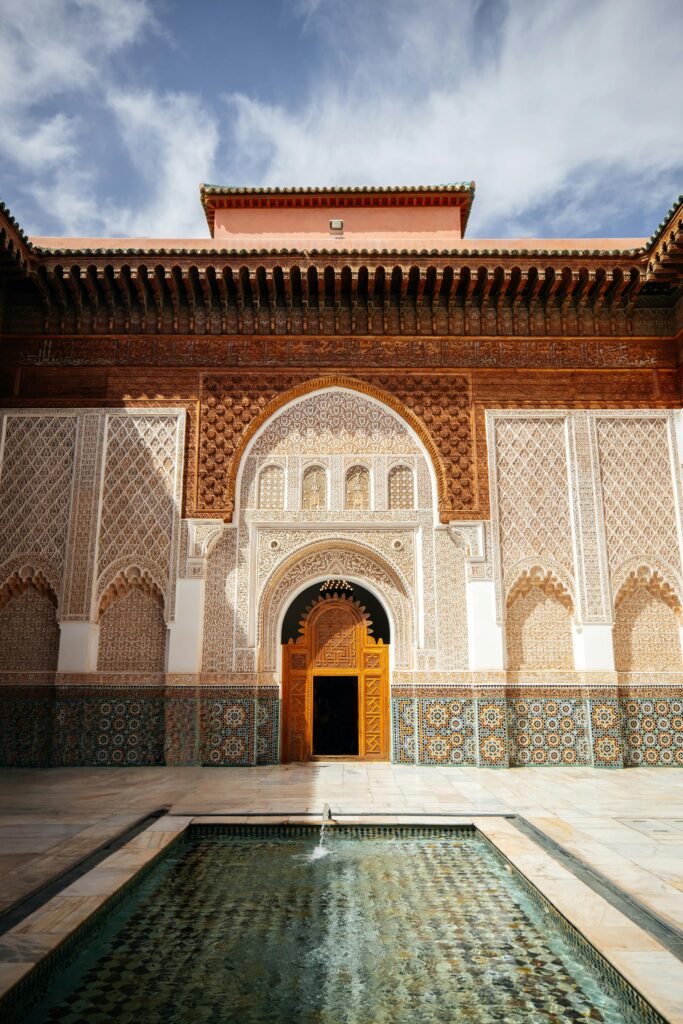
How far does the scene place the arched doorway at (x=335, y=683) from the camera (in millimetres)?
5992

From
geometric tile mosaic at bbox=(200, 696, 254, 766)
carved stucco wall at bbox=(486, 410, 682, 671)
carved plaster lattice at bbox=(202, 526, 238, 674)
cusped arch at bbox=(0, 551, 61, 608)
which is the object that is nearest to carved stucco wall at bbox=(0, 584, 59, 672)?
cusped arch at bbox=(0, 551, 61, 608)

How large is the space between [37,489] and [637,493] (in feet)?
16.6

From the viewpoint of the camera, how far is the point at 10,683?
19.1ft

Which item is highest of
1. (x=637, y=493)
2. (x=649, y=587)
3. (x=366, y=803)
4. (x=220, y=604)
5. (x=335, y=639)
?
(x=637, y=493)

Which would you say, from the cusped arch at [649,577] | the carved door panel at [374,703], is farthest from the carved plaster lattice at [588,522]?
the carved door panel at [374,703]

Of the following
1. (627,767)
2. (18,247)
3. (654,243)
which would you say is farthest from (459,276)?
(627,767)

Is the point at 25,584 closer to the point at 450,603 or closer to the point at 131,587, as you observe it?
the point at 131,587

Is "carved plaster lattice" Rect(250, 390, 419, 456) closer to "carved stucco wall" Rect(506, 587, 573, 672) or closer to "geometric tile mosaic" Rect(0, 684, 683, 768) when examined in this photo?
"carved stucco wall" Rect(506, 587, 573, 672)

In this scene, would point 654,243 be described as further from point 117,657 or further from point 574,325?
point 117,657

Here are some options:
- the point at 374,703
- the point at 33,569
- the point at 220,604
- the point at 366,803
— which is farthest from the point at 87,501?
the point at 366,803

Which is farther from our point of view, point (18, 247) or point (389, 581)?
point (389, 581)

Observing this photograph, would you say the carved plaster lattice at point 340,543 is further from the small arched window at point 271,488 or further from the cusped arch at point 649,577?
the cusped arch at point 649,577

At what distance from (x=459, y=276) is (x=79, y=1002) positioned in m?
5.64

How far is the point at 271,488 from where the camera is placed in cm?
625
